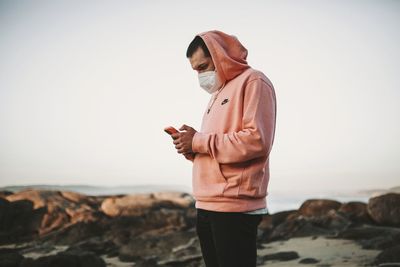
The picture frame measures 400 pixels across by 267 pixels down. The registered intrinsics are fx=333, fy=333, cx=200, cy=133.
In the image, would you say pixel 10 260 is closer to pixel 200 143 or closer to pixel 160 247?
pixel 160 247

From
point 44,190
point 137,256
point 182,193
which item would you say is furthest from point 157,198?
point 137,256

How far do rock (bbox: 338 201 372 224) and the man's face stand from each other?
7.14 metres

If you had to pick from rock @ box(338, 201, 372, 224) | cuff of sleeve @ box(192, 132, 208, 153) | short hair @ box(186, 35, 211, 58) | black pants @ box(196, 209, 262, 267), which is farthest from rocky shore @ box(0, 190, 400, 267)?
short hair @ box(186, 35, 211, 58)

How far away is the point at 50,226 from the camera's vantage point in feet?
28.8

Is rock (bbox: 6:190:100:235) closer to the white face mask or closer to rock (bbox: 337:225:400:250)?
rock (bbox: 337:225:400:250)

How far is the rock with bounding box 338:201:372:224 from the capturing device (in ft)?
25.6

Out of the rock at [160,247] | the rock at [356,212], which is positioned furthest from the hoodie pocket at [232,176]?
the rock at [356,212]

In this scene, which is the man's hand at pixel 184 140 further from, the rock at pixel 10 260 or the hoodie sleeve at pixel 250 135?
the rock at pixel 10 260

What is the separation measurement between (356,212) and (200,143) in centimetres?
766

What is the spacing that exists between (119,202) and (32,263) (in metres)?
5.14

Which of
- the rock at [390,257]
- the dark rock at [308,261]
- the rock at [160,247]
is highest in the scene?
the rock at [390,257]

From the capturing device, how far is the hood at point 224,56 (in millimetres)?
2059

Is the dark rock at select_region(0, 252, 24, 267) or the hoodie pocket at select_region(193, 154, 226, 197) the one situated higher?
the hoodie pocket at select_region(193, 154, 226, 197)

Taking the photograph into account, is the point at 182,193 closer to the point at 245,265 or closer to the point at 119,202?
the point at 119,202
